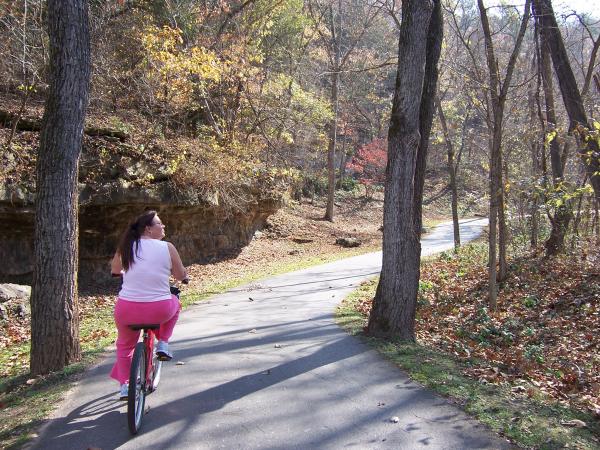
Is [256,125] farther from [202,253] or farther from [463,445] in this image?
[463,445]

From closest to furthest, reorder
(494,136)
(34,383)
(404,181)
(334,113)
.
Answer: (34,383)
(404,181)
(494,136)
(334,113)

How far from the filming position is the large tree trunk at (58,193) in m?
6.20

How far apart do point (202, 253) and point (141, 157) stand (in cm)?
455

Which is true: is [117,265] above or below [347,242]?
above

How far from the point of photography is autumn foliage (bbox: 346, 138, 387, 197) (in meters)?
39.2

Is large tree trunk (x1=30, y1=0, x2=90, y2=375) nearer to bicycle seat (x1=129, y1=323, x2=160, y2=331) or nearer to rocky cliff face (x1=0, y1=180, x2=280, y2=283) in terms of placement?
bicycle seat (x1=129, y1=323, x2=160, y2=331)

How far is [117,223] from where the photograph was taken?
1564 centimetres

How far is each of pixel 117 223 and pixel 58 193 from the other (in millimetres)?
9793

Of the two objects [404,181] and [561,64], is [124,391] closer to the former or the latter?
[404,181]

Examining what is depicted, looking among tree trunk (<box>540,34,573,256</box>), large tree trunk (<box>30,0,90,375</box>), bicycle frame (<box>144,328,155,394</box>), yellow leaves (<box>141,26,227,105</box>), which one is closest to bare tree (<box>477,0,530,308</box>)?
tree trunk (<box>540,34,573,256</box>)

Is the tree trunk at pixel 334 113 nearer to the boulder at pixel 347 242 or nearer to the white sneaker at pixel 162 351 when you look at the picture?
the boulder at pixel 347 242

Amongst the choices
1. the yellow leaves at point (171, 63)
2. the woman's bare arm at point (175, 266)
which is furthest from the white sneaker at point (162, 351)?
the yellow leaves at point (171, 63)

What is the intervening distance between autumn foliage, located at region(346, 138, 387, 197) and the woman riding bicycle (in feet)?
116

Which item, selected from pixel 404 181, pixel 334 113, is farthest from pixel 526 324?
pixel 334 113
